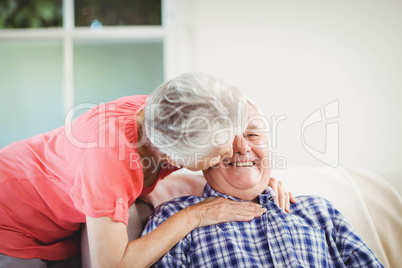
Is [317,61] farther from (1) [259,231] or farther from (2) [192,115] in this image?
(2) [192,115]

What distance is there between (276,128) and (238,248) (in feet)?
4.98

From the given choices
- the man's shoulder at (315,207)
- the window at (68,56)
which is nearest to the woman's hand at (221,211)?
the man's shoulder at (315,207)

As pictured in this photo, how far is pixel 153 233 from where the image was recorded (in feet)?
3.71

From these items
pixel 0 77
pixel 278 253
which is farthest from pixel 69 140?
pixel 0 77

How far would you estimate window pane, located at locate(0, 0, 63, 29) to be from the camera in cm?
288

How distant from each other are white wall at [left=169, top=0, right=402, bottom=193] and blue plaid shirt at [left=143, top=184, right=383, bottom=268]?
132 cm

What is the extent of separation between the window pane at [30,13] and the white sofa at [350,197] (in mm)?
2076

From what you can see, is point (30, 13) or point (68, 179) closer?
point (68, 179)

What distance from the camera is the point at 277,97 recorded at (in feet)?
8.43

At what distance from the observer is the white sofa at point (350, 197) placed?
4.76 feet

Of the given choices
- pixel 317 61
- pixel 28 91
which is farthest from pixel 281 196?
pixel 28 91

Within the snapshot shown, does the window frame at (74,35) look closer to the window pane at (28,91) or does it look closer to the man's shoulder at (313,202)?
the window pane at (28,91)

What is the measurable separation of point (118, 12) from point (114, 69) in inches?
19.3

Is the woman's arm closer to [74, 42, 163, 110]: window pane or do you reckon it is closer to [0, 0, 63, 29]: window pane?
[74, 42, 163, 110]: window pane
